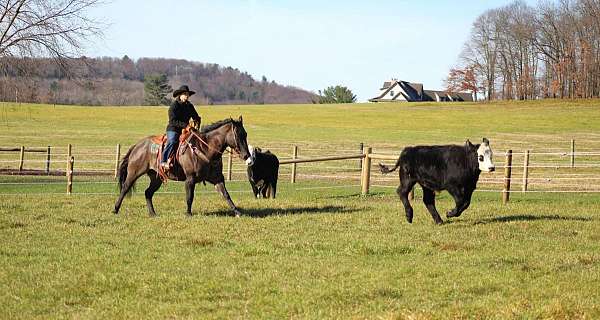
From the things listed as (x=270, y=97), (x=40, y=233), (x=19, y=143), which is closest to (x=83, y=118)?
(x=19, y=143)

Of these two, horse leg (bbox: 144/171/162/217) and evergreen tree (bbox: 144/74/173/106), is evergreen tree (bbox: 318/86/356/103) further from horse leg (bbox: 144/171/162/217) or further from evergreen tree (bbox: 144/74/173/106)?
horse leg (bbox: 144/171/162/217)

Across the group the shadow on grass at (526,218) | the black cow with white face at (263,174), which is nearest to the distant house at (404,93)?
the black cow with white face at (263,174)

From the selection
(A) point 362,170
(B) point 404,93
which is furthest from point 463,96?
(A) point 362,170

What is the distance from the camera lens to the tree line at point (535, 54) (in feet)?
253

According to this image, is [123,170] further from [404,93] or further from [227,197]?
[404,93]

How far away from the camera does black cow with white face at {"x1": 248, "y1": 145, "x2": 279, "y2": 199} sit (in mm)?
18625

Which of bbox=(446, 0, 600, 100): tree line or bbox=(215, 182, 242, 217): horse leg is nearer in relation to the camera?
bbox=(215, 182, 242, 217): horse leg

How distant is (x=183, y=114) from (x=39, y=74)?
14.2 m

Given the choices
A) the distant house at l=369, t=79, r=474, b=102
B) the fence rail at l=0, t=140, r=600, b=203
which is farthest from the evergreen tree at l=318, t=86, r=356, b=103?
the fence rail at l=0, t=140, r=600, b=203

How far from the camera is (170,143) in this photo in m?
13.6

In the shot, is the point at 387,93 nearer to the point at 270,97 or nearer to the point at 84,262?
the point at 270,97

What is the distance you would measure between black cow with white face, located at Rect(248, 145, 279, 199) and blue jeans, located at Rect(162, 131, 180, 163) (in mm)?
4902

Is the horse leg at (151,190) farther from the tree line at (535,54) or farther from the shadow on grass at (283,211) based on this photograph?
the tree line at (535,54)

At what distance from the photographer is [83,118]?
66562mm
